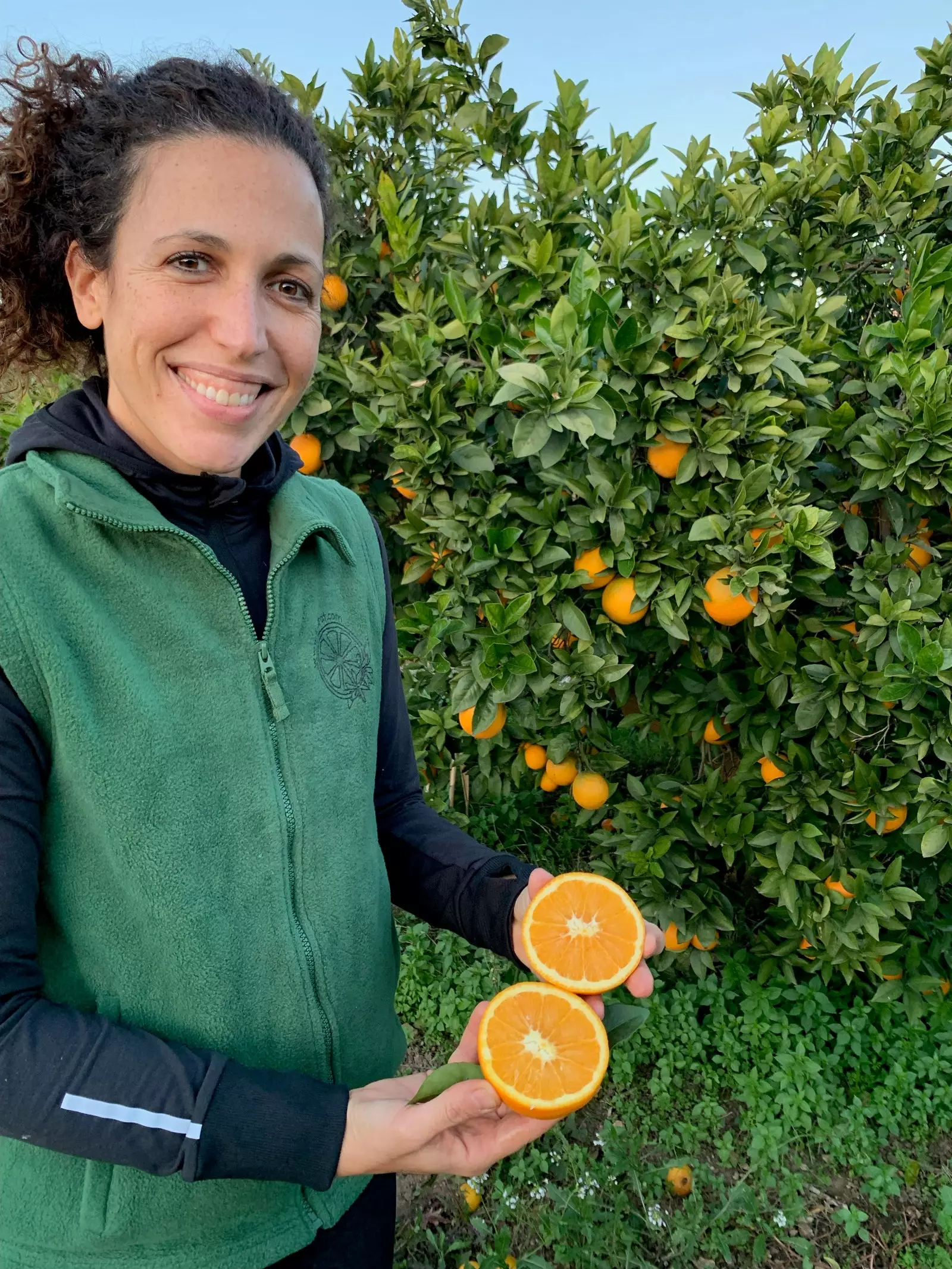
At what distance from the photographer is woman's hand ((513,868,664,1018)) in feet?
4.60

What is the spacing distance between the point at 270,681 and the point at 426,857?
0.51 m

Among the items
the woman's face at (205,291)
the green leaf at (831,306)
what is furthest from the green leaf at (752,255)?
the woman's face at (205,291)

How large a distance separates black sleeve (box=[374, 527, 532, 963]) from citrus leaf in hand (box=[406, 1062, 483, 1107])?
32 centimetres

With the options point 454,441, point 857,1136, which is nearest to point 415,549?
point 454,441

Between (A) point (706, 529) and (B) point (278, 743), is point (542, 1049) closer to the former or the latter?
(B) point (278, 743)

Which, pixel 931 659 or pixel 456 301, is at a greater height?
pixel 456 301

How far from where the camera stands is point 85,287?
124cm

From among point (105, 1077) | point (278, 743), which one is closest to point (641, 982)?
point (278, 743)

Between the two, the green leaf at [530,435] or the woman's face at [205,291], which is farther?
the green leaf at [530,435]

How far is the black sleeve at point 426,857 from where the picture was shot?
4.84 ft

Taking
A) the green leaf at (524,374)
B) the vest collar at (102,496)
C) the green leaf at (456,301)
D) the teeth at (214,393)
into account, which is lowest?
the vest collar at (102,496)

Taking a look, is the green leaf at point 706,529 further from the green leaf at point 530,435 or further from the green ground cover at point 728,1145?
the green ground cover at point 728,1145

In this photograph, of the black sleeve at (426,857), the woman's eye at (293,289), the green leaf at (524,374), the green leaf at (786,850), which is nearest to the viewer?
the woman's eye at (293,289)

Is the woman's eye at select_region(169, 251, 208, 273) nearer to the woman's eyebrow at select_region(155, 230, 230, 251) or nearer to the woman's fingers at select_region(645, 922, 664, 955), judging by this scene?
the woman's eyebrow at select_region(155, 230, 230, 251)
